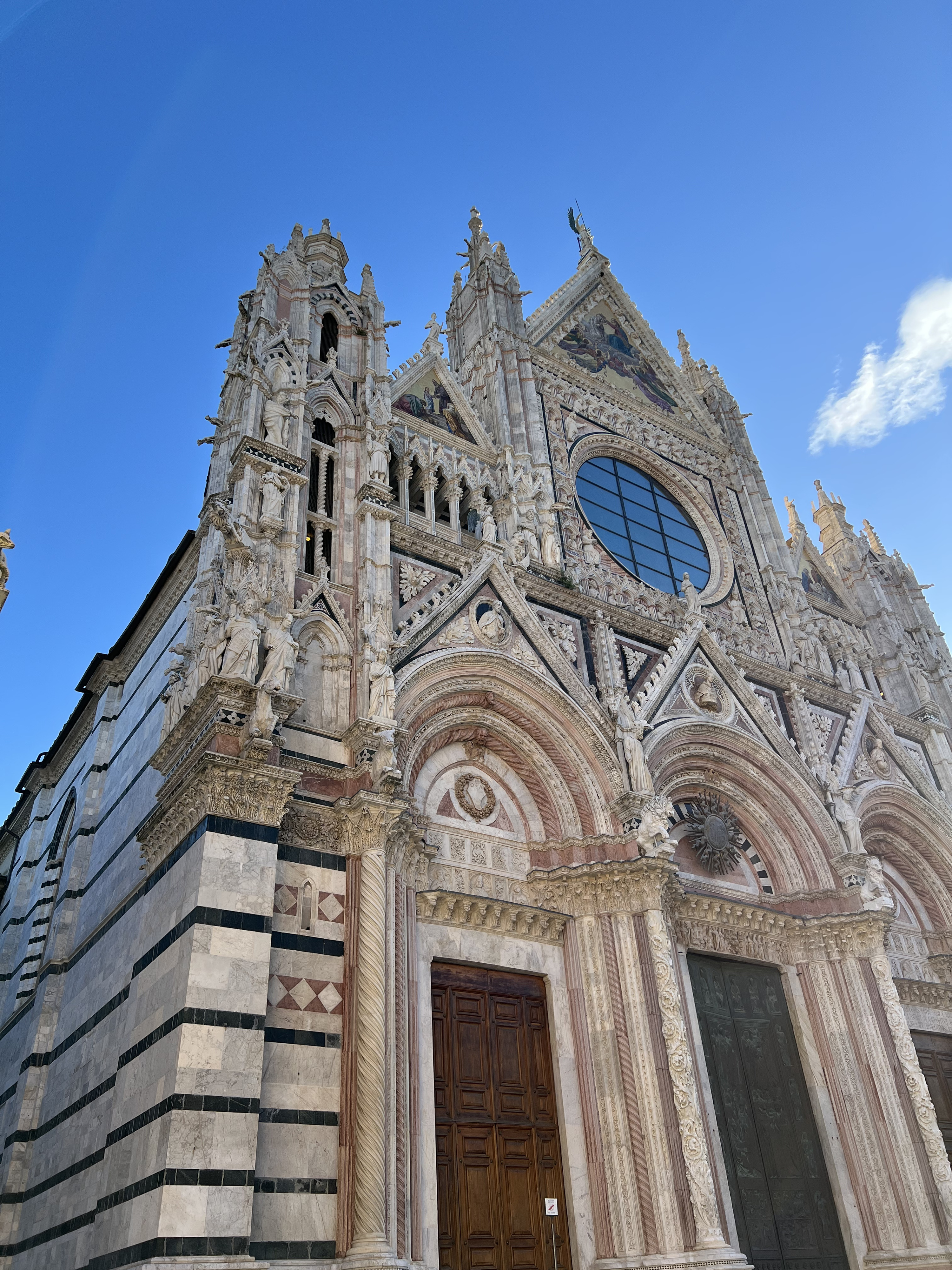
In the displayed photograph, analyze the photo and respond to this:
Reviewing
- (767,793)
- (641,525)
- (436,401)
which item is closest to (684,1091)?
(767,793)

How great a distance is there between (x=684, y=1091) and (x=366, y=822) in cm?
473

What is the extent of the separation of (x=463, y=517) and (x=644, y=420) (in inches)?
277


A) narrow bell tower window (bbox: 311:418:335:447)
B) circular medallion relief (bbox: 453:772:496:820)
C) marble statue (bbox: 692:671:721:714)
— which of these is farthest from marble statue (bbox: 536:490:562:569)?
circular medallion relief (bbox: 453:772:496:820)

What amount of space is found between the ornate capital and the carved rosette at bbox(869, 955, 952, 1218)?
804cm

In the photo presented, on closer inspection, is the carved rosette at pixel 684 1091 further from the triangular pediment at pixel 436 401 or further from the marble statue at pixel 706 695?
the triangular pediment at pixel 436 401

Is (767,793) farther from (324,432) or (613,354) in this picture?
(613,354)

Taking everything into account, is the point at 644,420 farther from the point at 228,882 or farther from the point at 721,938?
the point at 228,882

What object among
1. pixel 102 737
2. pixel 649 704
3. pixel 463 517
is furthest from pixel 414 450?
pixel 102 737

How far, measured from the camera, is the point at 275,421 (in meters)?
13.3

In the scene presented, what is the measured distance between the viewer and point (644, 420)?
21.3 m

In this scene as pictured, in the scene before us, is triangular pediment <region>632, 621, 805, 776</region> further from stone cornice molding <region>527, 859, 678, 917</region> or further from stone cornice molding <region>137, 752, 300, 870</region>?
stone cornice molding <region>137, 752, 300, 870</region>

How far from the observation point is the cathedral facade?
352 inches

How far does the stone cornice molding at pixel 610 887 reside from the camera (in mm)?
12141

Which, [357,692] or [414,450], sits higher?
[414,450]
